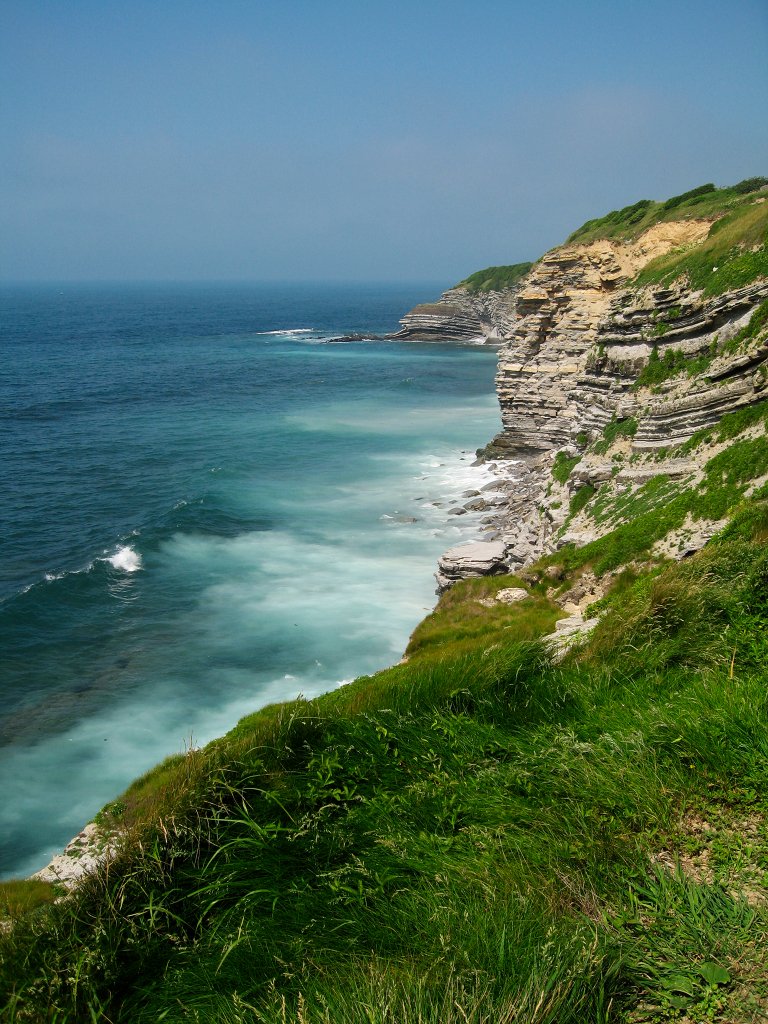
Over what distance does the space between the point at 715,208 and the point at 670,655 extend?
110 ft

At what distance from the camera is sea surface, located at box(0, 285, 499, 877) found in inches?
826

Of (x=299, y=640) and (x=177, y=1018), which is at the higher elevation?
(x=177, y=1018)

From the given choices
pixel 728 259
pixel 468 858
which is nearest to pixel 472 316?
pixel 728 259

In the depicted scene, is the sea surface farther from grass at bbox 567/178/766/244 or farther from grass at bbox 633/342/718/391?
grass at bbox 567/178/766/244

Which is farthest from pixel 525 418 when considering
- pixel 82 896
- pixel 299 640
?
pixel 82 896

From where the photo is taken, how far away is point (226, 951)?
4793 mm

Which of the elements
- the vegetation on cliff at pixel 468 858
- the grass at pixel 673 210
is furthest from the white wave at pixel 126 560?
the grass at pixel 673 210

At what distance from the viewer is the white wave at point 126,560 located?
1248 inches

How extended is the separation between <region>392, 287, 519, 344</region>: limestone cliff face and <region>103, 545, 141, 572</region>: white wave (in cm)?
9381

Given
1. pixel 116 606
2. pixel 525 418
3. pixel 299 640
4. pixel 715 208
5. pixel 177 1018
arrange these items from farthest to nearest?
1. pixel 525 418
2. pixel 715 208
3. pixel 116 606
4. pixel 299 640
5. pixel 177 1018

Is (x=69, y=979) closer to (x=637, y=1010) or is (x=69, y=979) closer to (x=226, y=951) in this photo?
(x=226, y=951)

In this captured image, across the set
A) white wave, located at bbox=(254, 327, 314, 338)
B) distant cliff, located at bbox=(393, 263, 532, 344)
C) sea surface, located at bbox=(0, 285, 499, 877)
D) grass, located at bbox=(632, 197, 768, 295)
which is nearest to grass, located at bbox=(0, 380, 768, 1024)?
sea surface, located at bbox=(0, 285, 499, 877)

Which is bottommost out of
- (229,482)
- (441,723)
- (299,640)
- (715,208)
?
(299,640)

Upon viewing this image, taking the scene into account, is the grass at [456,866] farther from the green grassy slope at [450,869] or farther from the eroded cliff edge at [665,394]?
the eroded cliff edge at [665,394]
